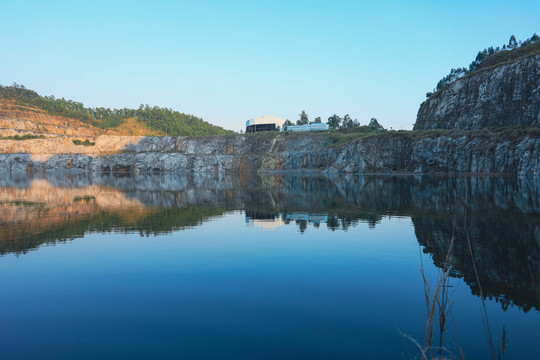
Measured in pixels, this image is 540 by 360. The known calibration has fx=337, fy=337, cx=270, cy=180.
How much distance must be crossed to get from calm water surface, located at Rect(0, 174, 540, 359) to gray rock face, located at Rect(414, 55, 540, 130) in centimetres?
9580

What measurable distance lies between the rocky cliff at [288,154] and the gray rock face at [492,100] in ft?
37.5

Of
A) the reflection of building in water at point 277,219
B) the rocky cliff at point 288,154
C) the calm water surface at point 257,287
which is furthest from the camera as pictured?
the rocky cliff at point 288,154

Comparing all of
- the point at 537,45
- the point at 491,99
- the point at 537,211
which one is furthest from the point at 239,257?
the point at 537,45

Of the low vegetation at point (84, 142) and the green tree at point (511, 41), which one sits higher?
the green tree at point (511, 41)

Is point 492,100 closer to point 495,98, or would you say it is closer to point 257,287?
point 495,98

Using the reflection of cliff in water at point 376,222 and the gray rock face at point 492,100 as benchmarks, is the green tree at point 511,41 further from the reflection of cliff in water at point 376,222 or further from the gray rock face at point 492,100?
the reflection of cliff in water at point 376,222

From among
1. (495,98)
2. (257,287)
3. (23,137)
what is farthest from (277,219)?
(23,137)

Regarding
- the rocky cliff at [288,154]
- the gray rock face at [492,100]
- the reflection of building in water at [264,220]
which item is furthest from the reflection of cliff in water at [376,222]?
the gray rock face at [492,100]

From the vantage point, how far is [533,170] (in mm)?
84375

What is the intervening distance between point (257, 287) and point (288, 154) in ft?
475

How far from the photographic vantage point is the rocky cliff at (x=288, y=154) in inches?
3780

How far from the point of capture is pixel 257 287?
12.1 m

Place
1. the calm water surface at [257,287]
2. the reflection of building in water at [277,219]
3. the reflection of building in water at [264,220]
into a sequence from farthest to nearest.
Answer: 1. the reflection of building in water at [277,219]
2. the reflection of building in water at [264,220]
3. the calm water surface at [257,287]

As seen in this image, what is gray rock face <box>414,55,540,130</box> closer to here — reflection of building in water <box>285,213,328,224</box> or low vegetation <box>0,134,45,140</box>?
reflection of building in water <box>285,213,328,224</box>
